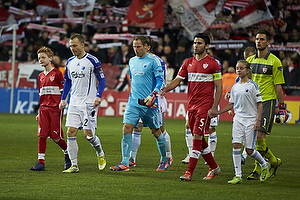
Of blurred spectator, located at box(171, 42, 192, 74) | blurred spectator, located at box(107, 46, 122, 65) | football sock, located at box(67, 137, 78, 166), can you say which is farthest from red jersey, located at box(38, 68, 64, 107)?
blurred spectator, located at box(107, 46, 122, 65)

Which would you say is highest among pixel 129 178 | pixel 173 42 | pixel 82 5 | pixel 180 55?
pixel 82 5

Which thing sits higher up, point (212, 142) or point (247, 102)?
point (247, 102)

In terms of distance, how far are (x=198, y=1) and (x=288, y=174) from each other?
14.1 meters

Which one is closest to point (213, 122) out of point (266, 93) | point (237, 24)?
point (266, 93)

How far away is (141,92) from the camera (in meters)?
8.62

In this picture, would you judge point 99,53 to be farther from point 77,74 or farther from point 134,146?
point 77,74

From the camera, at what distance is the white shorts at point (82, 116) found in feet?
27.6

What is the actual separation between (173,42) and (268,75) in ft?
46.9

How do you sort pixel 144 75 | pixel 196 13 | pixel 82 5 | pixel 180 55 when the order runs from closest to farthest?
pixel 144 75 → pixel 180 55 → pixel 196 13 → pixel 82 5

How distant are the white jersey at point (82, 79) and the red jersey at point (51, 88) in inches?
13.3

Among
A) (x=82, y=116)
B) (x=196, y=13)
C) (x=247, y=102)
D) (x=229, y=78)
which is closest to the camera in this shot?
(x=247, y=102)

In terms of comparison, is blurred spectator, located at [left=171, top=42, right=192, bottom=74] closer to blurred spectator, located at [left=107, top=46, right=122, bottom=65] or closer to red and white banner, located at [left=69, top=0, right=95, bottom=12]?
blurred spectator, located at [left=107, top=46, right=122, bottom=65]

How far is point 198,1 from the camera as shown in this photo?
71.5 feet

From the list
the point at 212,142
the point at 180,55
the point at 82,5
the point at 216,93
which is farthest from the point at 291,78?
the point at 216,93
